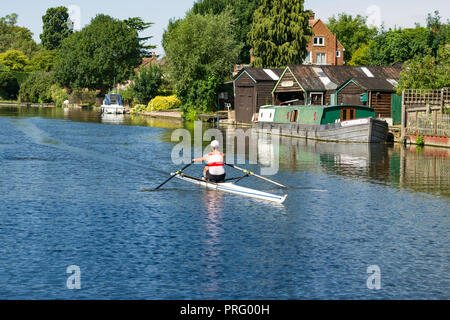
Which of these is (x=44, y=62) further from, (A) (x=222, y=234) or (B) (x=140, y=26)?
(A) (x=222, y=234)

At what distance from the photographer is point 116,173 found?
35875 millimetres

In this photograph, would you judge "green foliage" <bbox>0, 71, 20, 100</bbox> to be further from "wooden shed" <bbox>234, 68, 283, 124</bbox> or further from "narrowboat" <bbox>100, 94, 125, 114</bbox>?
"wooden shed" <bbox>234, 68, 283, 124</bbox>

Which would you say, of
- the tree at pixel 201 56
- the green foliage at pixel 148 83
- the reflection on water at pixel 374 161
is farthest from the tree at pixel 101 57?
the reflection on water at pixel 374 161

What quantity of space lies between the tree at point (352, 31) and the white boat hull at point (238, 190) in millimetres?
119609

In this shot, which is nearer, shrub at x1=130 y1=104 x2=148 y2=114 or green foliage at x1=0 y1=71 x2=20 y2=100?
shrub at x1=130 y1=104 x2=148 y2=114

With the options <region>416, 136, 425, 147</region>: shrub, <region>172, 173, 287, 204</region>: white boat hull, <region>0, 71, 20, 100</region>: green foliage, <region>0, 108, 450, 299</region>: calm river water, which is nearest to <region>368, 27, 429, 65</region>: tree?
<region>416, 136, 425, 147</region>: shrub

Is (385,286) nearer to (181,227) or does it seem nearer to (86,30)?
(181,227)

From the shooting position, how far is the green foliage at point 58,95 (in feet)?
481

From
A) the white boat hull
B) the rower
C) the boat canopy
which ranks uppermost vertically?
the boat canopy

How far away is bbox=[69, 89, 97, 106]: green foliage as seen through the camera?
144750mm

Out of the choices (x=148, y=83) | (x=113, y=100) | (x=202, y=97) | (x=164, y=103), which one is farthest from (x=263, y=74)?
(x=113, y=100)

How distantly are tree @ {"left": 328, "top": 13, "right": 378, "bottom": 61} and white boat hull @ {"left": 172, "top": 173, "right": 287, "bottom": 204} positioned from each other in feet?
392

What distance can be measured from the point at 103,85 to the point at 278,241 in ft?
426

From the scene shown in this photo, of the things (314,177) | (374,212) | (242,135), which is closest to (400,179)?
(314,177)
